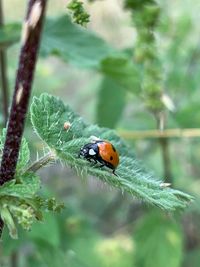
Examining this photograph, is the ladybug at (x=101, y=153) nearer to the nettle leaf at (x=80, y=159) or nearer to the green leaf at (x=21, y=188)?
the nettle leaf at (x=80, y=159)

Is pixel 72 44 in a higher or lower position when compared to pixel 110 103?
higher

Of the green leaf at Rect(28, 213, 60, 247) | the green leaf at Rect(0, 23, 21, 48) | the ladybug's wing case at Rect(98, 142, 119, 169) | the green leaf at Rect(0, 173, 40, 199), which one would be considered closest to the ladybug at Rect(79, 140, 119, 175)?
the ladybug's wing case at Rect(98, 142, 119, 169)

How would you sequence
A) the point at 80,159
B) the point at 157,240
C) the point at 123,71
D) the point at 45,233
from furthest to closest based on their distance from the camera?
the point at 157,240 < the point at 45,233 < the point at 123,71 < the point at 80,159

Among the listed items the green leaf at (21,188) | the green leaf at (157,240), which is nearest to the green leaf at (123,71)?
the green leaf at (157,240)

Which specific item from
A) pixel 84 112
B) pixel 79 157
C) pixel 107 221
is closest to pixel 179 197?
pixel 79 157

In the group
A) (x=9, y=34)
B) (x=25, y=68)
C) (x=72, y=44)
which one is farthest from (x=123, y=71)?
(x=25, y=68)

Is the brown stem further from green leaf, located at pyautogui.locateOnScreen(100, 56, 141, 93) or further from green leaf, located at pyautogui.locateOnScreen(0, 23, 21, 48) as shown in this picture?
green leaf, located at pyautogui.locateOnScreen(0, 23, 21, 48)

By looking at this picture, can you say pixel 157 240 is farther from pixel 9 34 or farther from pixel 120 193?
pixel 9 34
